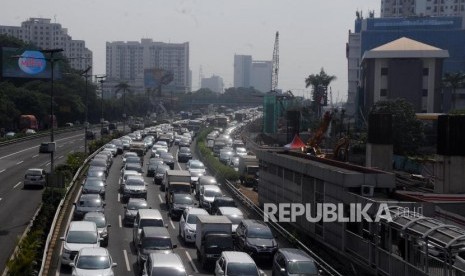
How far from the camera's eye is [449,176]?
3250cm

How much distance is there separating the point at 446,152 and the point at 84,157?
27831 millimetres

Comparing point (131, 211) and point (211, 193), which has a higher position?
point (211, 193)

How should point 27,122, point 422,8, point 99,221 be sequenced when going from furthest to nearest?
1. point 422,8
2. point 27,122
3. point 99,221

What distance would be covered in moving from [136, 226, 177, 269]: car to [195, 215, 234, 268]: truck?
1.10 metres

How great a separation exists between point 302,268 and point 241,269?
1.64m

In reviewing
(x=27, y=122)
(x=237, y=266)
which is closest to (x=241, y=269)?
(x=237, y=266)

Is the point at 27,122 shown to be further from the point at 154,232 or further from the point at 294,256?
the point at 294,256

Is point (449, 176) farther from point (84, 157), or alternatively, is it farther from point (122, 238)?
point (84, 157)

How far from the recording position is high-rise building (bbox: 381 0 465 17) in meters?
151

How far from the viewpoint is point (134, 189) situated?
38000 millimetres

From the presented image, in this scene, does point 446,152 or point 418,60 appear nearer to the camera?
point 446,152

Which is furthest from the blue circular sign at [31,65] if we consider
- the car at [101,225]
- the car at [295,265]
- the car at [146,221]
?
the car at [295,265]

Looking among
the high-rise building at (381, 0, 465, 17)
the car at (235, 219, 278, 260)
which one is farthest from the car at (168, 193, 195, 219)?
the high-rise building at (381, 0, 465, 17)

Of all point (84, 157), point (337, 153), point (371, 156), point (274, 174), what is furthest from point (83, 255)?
point (84, 157)
